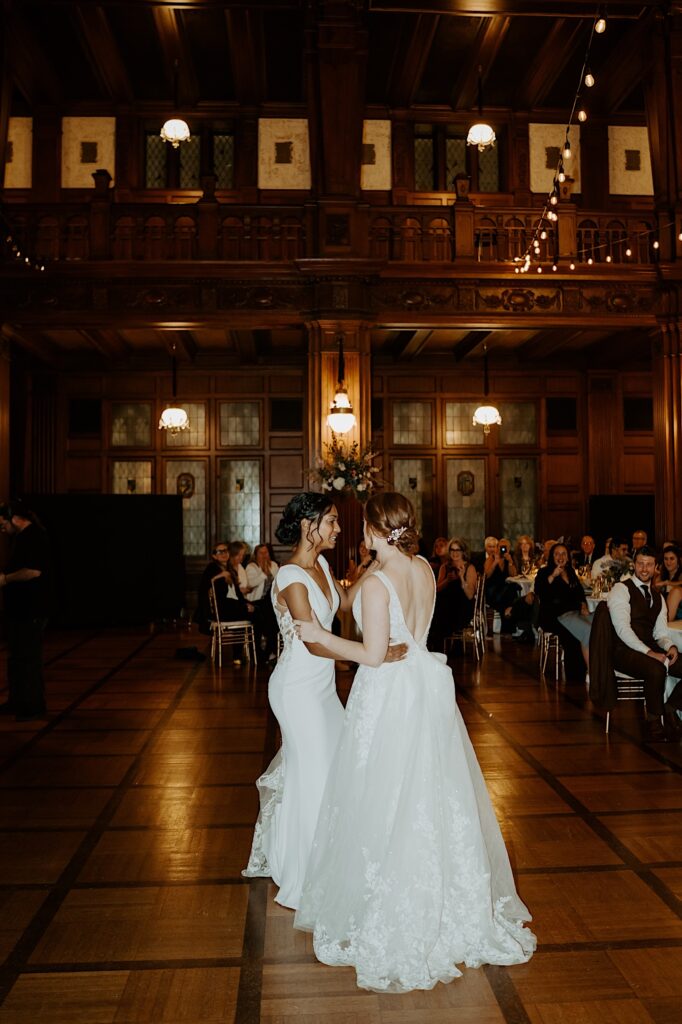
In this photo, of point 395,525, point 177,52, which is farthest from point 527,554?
point 395,525

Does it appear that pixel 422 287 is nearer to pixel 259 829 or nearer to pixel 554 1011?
pixel 259 829

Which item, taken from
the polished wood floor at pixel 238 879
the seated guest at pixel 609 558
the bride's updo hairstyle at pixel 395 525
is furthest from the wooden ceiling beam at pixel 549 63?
the bride's updo hairstyle at pixel 395 525

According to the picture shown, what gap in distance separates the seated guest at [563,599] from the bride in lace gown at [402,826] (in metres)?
5.07

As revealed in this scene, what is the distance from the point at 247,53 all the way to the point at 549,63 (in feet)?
12.8

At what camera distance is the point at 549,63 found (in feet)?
36.9

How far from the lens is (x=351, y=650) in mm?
2721

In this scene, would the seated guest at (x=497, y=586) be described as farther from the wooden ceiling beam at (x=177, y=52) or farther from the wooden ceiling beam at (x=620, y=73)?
the wooden ceiling beam at (x=177, y=52)

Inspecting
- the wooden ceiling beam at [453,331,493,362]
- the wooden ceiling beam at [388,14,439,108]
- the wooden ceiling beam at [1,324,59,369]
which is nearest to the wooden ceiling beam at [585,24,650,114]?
the wooden ceiling beam at [388,14,439,108]

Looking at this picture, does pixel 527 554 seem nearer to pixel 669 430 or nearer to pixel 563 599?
pixel 669 430

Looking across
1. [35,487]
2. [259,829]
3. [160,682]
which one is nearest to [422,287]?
[160,682]

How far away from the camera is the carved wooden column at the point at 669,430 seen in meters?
10.2

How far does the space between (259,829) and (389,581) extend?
140cm

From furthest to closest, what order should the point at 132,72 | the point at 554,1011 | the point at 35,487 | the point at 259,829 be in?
the point at 35,487
the point at 132,72
the point at 259,829
the point at 554,1011

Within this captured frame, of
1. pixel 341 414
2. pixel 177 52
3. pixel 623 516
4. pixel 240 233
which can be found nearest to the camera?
pixel 341 414
